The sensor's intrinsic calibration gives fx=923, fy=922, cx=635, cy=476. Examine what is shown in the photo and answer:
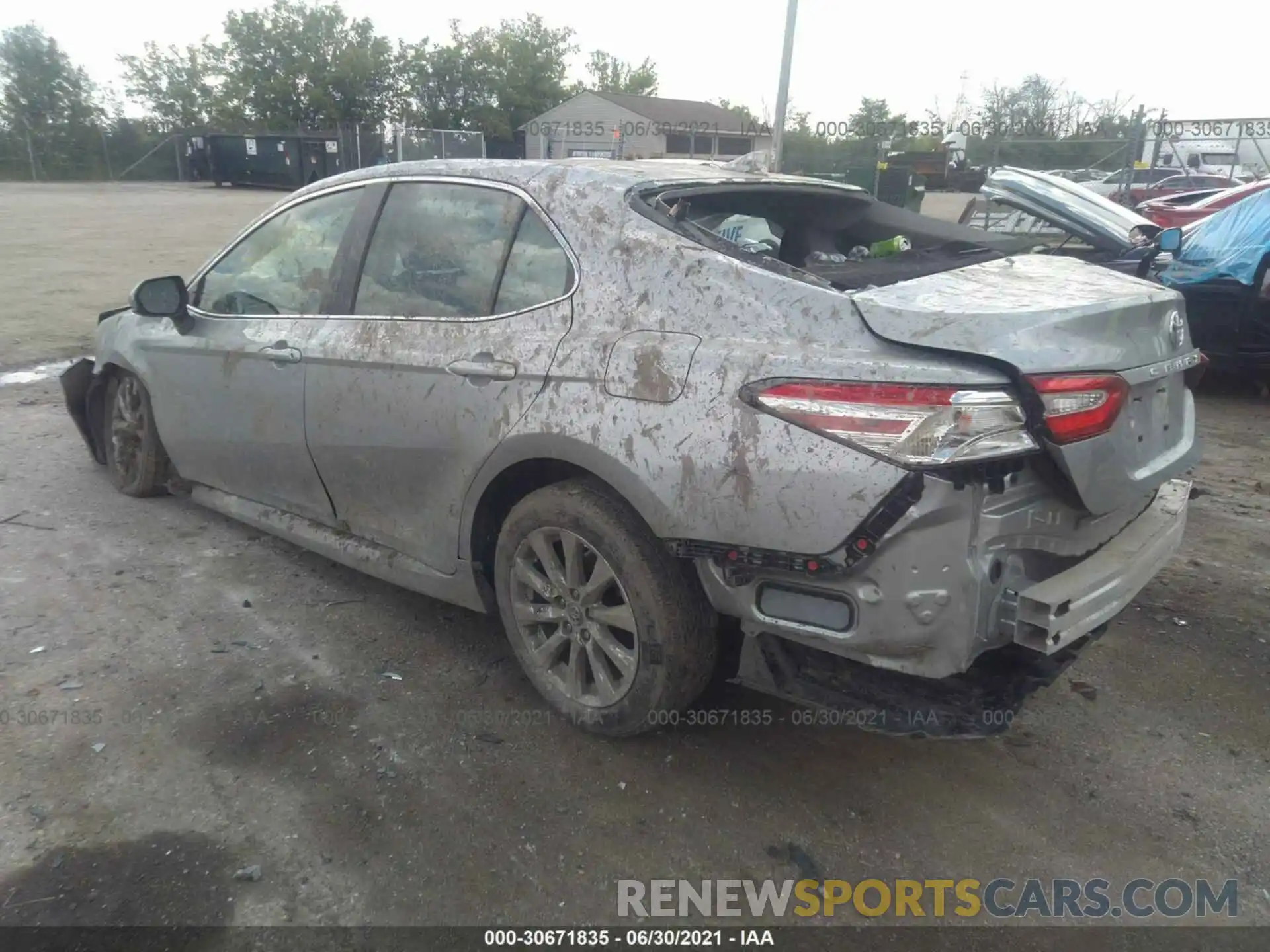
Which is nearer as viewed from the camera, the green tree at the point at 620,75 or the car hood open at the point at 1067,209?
the car hood open at the point at 1067,209

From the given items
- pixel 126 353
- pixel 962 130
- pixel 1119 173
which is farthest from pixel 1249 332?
pixel 962 130

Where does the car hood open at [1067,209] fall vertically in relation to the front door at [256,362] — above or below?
above

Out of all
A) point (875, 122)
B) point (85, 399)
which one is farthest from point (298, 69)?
point (85, 399)

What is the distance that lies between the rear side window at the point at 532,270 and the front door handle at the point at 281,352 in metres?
1.02

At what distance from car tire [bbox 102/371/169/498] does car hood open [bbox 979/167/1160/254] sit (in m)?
5.11

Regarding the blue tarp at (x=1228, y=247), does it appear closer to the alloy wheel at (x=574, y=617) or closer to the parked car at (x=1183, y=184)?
the alloy wheel at (x=574, y=617)

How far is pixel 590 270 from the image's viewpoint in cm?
276

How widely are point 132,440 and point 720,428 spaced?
381 centimetres

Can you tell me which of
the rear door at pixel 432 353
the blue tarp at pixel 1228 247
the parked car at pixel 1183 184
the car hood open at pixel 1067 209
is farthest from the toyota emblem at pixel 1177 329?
the parked car at pixel 1183 184

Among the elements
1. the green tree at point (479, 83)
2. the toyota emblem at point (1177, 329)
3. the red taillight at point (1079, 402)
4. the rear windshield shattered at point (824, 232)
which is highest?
the green tree at point (479, 83)

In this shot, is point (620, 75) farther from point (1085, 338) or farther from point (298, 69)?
point (1085, 338)

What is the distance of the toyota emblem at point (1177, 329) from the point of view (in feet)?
8.77

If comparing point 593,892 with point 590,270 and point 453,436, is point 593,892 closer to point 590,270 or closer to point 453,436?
point 453,436

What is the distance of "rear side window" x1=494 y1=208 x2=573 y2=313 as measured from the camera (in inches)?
113
